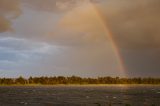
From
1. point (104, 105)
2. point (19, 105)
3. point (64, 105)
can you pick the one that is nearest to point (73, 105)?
point (64, 105)

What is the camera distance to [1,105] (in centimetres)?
10769

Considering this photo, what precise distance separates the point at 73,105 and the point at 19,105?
17.1 meters

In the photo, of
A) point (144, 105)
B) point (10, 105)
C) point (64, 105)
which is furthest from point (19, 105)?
point (144, 105)

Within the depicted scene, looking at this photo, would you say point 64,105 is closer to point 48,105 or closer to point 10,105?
point 48,105

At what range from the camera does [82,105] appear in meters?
109

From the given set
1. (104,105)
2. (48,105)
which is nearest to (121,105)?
(104,105)

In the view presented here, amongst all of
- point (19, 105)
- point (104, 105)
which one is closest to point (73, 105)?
point (104, 105)

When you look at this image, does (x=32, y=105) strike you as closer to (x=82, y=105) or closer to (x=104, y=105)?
(x=82, y=105)

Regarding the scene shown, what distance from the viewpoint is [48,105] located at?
109m

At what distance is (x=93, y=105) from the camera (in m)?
108

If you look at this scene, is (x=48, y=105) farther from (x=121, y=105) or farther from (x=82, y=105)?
(x=121, y=105)

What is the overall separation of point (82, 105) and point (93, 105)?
11.4 ft

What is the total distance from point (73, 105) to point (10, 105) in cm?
1947

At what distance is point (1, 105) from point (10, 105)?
3026 millimetres
